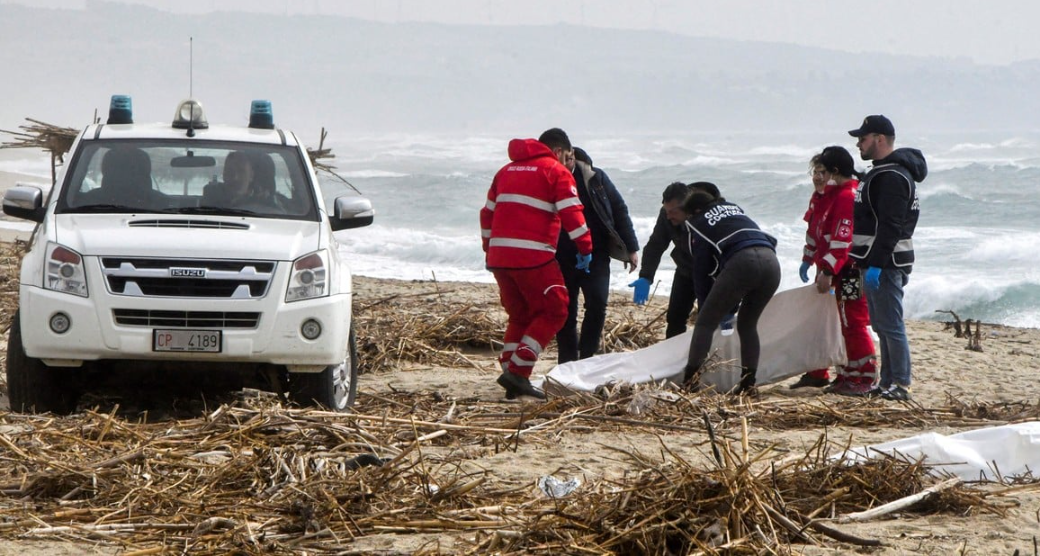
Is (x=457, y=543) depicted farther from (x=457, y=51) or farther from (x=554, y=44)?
(x=554, y=44)

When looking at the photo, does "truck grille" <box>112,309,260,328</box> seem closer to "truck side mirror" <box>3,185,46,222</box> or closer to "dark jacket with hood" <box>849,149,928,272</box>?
"truck side mirror" <box>3,185,46,222</box>

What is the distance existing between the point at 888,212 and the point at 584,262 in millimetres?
2054

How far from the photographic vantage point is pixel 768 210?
35.5 m

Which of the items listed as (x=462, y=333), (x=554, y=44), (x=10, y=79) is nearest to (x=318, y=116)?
(x=10, y=79)

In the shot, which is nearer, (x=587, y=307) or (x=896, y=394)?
(x=896, y=394)

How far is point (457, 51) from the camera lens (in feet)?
557

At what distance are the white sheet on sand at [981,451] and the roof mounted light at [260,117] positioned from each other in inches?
192

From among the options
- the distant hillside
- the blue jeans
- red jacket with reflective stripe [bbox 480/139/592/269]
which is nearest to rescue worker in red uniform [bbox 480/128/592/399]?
red jacket with reflective stripe [bbox 480/139/592/269]

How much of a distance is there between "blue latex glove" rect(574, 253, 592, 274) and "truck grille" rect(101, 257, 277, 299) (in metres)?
2.47

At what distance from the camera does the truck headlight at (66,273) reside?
6500 millimetres

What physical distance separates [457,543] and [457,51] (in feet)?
554

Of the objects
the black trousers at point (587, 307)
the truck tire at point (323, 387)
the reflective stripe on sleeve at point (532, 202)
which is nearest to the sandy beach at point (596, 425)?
the truck tire at point (323, 387)

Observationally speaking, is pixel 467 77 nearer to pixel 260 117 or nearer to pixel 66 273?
pixel 260 117

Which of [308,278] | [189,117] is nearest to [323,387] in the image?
[308,278]
